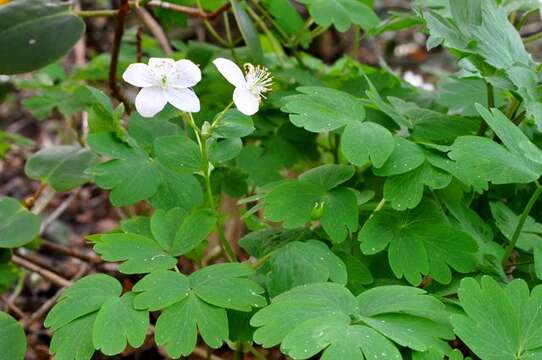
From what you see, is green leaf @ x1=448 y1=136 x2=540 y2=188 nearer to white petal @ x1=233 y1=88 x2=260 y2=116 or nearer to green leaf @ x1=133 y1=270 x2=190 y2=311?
white petal @ x1=233 y1=88 x2=260 y2=116

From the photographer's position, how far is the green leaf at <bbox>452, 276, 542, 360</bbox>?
0.95 m

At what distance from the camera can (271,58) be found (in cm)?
200

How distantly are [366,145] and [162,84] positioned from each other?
34 centimetres

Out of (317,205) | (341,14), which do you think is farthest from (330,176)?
(341,14)

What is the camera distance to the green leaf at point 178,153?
1.18m

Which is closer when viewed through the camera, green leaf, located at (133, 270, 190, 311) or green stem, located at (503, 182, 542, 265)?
green leaf, located at (133, 270, 190, 311)

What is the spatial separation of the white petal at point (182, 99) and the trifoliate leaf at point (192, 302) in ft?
0.81

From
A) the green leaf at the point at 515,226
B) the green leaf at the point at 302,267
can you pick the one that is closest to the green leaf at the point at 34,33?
Result: the green leaf at the point at 302,267

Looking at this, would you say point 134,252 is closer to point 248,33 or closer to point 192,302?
point 192,302

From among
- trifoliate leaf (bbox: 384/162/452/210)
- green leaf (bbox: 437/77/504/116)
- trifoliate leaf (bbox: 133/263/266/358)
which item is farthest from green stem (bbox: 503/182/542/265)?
trifoliate leaf (bbox: 133/263/266/358)

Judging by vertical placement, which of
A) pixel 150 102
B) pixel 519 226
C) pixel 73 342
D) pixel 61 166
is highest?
pixel 150 102

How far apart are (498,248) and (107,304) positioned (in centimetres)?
65

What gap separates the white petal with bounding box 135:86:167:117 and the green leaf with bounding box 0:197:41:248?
445 mm

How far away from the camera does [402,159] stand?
3.90ft
